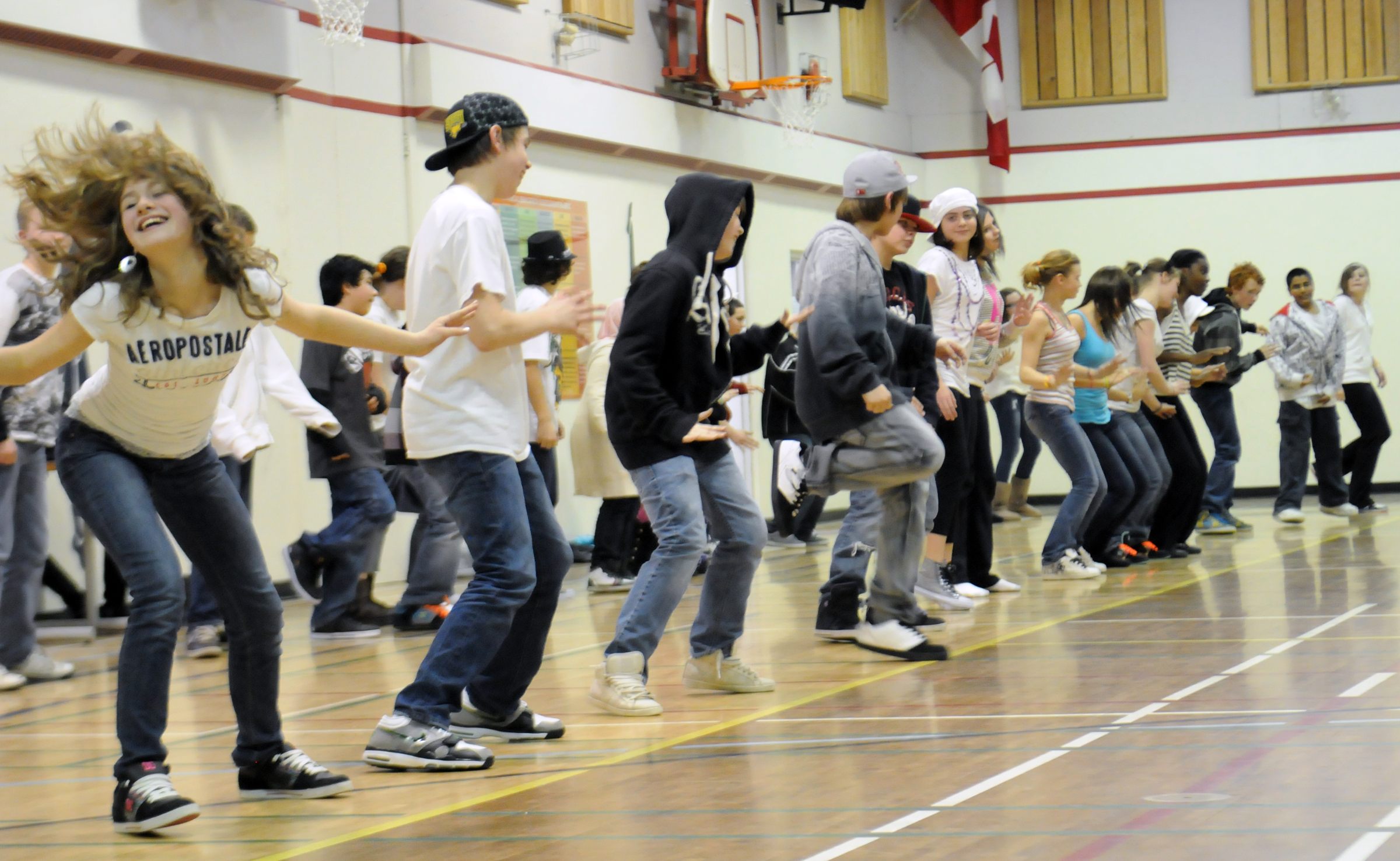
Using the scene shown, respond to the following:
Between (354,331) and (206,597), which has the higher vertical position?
(354,331)

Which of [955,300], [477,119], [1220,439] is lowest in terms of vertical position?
[1220,439]

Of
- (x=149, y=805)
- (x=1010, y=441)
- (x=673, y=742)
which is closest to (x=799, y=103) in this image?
(x=1010, y=441)

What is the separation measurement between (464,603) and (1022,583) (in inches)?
190

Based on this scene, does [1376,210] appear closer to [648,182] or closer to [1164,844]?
[648,182]

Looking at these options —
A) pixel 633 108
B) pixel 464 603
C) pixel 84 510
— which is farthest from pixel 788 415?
pixel 84 510

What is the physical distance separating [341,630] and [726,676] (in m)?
2.76

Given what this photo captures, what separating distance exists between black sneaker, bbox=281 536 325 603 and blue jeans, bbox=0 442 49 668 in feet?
4.33

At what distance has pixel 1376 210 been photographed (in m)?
16.0

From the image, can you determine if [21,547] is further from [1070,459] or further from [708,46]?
[708,46]

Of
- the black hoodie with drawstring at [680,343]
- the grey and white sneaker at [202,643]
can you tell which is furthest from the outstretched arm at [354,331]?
the grey and white sneaker at [202,643]

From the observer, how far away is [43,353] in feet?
11.7

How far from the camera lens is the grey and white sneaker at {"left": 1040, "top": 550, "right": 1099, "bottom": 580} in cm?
858

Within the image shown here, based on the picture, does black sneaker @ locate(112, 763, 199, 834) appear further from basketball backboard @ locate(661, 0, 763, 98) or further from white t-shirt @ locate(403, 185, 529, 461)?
basketball backboard @ locate(661, 0, 763, 98)

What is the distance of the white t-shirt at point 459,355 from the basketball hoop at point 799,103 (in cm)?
977
